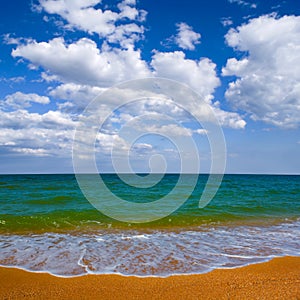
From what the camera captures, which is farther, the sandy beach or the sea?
the sea

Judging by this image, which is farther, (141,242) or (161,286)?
(141,242)

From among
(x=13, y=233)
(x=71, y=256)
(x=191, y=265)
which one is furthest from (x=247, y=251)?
(x=13, y=233)

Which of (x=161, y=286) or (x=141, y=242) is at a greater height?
(x=161, y=286)

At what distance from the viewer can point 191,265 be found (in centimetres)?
657

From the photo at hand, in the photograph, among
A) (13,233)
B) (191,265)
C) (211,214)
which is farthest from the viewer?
(211,214)

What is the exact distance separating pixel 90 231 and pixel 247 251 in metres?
5.87

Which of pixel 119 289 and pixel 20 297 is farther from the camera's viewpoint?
pixel 119 289

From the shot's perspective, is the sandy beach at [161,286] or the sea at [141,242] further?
the sea at [141,242]

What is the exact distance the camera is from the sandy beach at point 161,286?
4816 mm

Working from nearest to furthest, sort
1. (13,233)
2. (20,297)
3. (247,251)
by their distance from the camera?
1. (20,297)
2. (247,251)
3. (13,233)

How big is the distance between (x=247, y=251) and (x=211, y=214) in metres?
7.29

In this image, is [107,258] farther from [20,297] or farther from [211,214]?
[211,214]

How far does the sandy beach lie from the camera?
4.82 meters

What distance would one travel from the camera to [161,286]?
5.24m
